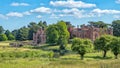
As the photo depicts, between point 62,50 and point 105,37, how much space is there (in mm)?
19809

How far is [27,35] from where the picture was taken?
526ft

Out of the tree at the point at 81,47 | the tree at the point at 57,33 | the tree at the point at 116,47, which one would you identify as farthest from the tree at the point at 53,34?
the tree at the point at 116,47

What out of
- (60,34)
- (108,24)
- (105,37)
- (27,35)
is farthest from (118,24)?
(105,37)

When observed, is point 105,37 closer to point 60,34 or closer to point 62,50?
point 62,50

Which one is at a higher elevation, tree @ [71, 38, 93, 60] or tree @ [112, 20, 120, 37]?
tree @ [112, 20, 120, 37]

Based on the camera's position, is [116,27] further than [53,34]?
Yes

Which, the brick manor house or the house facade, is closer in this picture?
the house facade

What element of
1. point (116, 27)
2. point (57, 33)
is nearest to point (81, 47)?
point (57, 33)

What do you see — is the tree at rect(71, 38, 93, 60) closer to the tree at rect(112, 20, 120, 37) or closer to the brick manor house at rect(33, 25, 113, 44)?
the brick manor house at rect(33, 25, 113, 44)

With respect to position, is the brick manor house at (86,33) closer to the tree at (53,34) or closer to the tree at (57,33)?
the tree at (57,33)

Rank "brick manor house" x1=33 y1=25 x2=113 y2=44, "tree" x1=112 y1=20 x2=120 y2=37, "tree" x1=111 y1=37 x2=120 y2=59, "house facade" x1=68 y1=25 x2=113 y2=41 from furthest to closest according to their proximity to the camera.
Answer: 1. "tree" x1=112 y1=20 x2=120 y2=37
2. "brick manor house" x1=33 y1=25 x2=113 y2=44
3. "house facade" x1=68 y1=25 x2=113 y2=41
4. "tree" x1=111 y1=37 x2=120 y2=59

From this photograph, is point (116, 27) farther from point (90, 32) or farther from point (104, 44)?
point (104, 44)

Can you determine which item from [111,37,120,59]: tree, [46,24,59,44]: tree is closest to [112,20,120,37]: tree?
[46,24,59,44]: tree

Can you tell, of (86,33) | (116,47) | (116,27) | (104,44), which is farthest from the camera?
(116,27)
